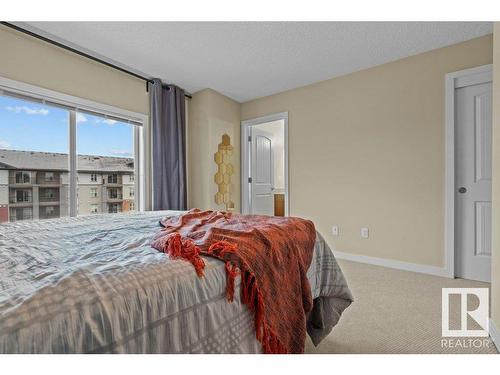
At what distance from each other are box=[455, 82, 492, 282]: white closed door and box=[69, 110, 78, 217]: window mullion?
3.94m

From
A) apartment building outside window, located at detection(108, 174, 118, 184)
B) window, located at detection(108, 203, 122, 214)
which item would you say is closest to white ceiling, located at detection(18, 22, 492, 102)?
apartment building outside window, located at detection(108, 174, 118, 184)

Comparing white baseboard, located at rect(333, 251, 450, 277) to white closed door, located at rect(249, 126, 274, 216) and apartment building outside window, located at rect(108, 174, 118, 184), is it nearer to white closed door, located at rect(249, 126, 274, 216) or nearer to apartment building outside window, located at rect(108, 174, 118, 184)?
white closed door, located at rect(249, 126, 274, 216)

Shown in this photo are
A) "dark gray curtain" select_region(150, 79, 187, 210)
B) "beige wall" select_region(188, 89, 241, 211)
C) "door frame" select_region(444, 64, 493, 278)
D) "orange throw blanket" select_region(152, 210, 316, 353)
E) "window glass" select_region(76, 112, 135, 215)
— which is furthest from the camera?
"beige wall" select_region(188, 89, 241, 211)

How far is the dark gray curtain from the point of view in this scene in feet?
10.8

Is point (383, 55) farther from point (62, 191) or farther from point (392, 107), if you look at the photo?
point (62, 191)

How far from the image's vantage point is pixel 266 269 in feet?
3.49

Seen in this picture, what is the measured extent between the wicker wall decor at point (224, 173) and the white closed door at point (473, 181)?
2766 mm

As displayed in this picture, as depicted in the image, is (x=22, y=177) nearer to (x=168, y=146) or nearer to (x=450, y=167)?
(x=168, y=146)

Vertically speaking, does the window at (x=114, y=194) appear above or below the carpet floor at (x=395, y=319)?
above

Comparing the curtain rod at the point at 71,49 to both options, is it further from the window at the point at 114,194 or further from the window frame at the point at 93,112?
the window at the point at 114,194

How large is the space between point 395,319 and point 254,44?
8.57 ft

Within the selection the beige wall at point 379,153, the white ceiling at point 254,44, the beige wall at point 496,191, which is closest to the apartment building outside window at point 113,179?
the white ceiling at point 254,44

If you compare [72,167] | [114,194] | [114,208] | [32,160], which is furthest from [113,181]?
[32,160]

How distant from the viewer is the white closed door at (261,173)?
4246 millimetres
